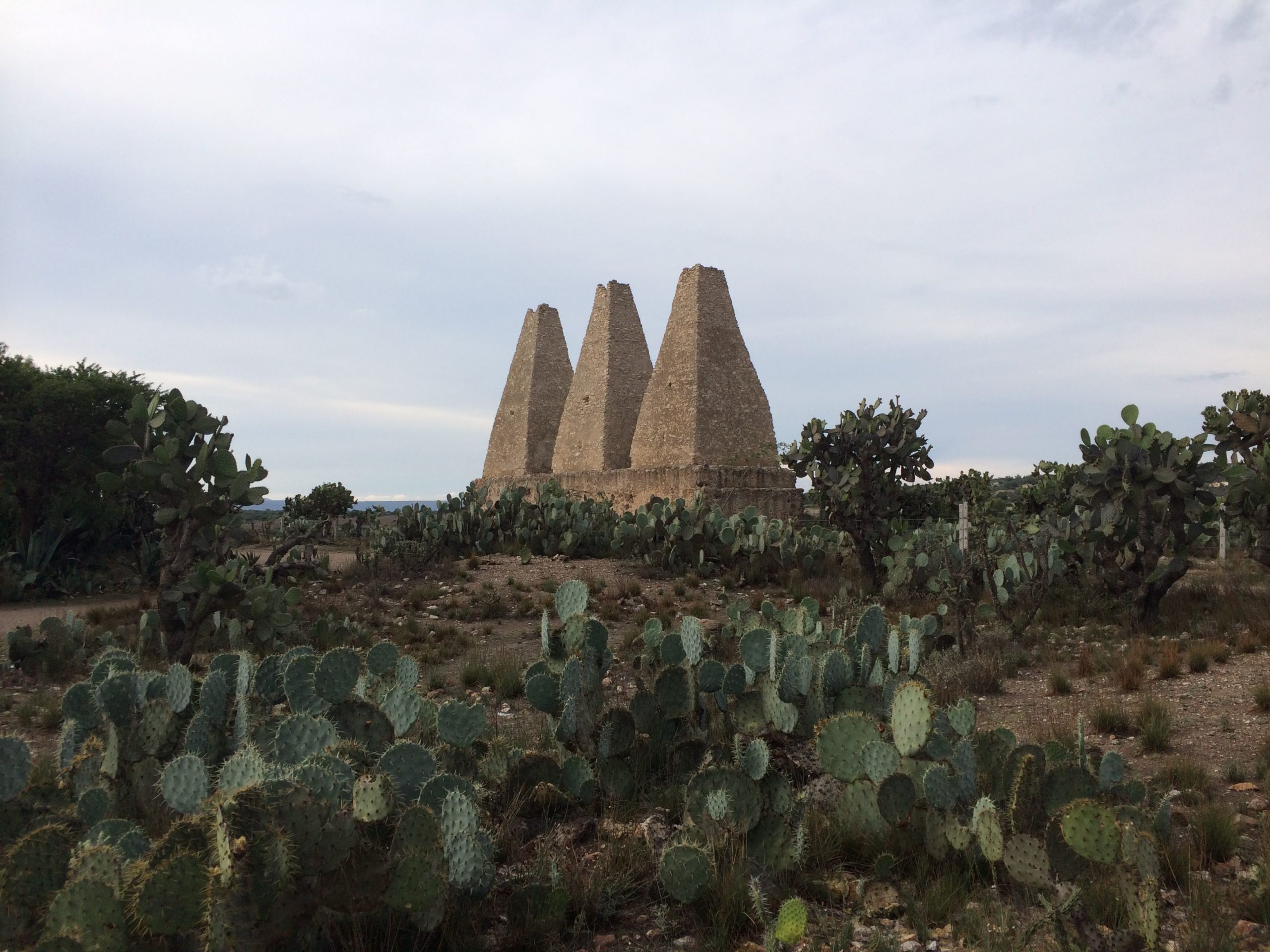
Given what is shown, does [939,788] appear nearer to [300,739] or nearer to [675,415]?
[300,739]

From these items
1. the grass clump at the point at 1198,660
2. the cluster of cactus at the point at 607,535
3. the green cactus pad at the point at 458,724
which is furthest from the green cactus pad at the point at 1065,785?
the cluster of cactus at the point at 607,535

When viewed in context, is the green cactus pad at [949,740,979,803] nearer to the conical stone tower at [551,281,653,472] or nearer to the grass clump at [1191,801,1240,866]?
the grass clump at [1191,801,1240,866]

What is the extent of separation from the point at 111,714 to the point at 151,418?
5.18 meters

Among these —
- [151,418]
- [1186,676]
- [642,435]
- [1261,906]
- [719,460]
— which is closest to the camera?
[1261,906]

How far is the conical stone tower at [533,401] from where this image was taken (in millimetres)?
26578

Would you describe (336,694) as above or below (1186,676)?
above

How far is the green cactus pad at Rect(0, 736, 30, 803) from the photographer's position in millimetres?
3264

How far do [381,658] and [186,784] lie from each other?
4.92 feet

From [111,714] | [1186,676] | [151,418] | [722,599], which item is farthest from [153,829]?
[722,599]

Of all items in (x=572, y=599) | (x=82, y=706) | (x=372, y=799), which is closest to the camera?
(x=372, y=799)

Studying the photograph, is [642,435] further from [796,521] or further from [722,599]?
[722,599]

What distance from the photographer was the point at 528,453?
26328 mm

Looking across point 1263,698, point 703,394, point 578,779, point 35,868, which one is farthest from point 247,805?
point 703,394

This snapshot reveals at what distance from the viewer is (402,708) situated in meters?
3.89
